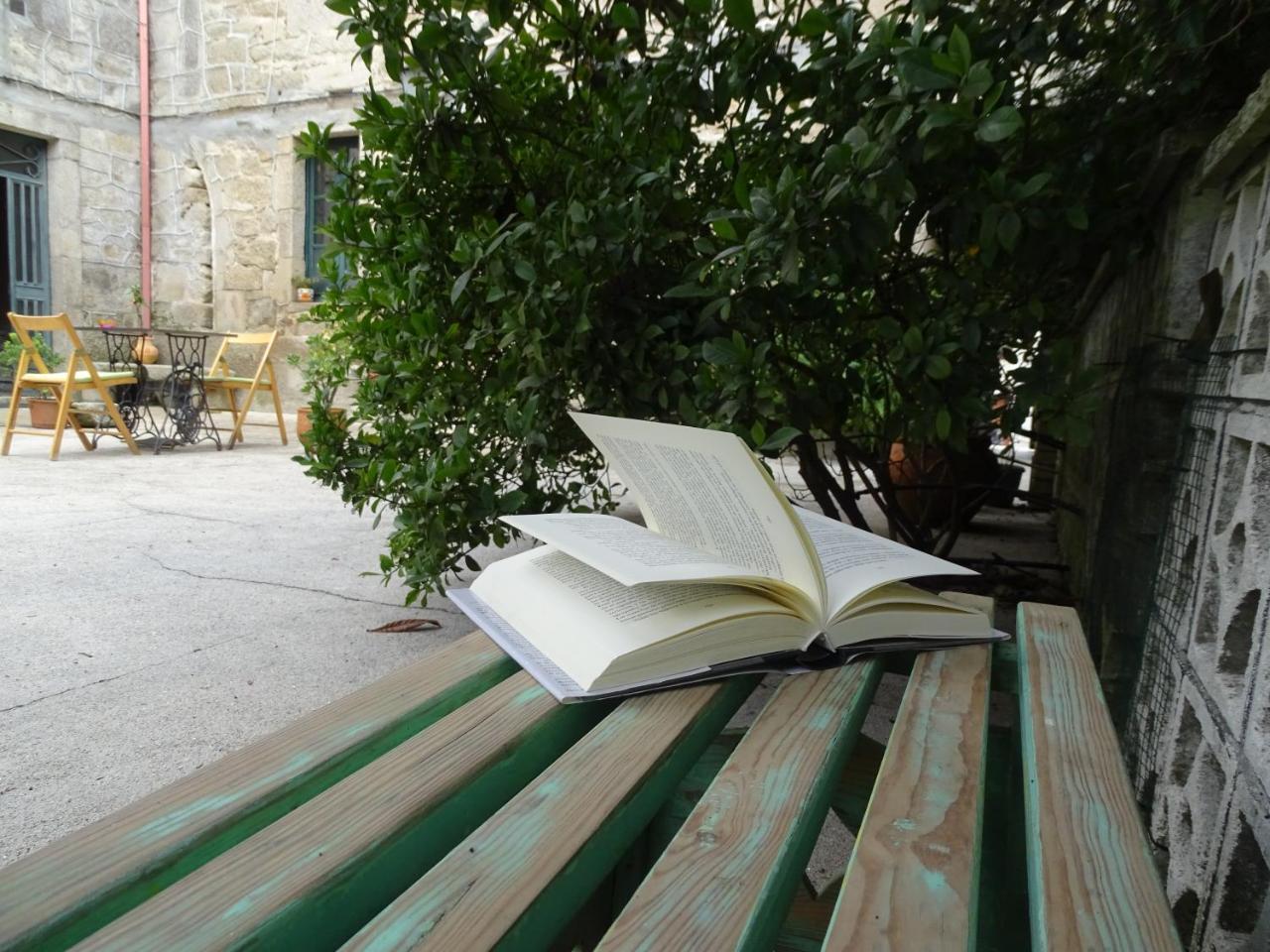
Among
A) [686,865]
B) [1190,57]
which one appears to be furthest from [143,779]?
[1190,57]

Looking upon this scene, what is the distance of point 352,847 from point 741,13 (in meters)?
1.46

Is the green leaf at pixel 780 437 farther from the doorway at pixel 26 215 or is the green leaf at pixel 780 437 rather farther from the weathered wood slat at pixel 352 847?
the doorway at pixel 26 215

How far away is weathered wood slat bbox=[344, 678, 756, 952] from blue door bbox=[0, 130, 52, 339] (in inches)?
422

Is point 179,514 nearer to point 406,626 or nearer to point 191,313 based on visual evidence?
point 406,626

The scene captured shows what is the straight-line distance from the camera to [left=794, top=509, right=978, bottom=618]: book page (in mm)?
820

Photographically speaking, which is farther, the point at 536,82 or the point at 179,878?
the point at 536,82

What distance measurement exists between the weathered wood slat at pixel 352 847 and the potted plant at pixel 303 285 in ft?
29.9

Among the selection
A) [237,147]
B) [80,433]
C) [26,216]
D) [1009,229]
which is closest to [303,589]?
[1009,229]

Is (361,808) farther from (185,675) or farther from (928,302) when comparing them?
(185,675)

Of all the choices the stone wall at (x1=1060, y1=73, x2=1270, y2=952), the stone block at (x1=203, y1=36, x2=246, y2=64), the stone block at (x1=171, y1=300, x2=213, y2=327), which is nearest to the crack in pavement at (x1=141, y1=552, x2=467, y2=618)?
the stone wall at (x1=1060, y1=73, x2=1270, y2=952)

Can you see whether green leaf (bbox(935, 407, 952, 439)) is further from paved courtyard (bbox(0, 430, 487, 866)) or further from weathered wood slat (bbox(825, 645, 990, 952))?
paved courtyard (bbox(0, 430, 487, 866))

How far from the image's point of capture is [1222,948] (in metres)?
0.89

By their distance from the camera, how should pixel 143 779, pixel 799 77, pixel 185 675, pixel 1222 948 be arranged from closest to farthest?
pixel 1222 948
pixel 143 779
pixel 799 77
pixel 185 675

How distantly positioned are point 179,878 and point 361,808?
97 mm
